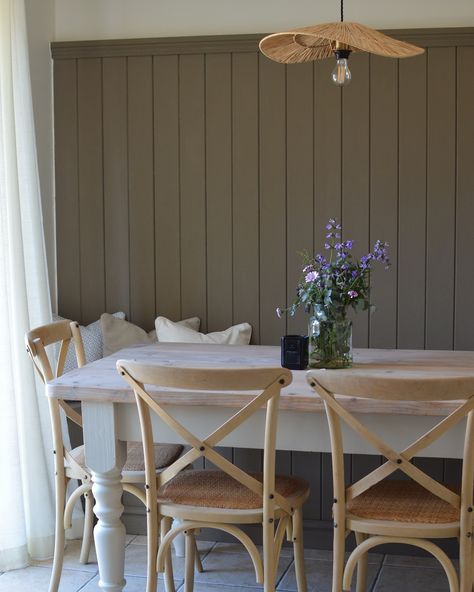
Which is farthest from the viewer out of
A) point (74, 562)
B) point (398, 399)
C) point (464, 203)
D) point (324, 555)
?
point (464, 203)

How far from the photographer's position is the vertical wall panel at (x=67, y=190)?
174 inches

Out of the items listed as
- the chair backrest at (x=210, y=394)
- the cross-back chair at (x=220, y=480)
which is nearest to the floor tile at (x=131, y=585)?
the cross-back chair at (x=220, y=480)

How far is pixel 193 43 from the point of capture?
4.27m

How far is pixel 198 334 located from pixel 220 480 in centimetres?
122

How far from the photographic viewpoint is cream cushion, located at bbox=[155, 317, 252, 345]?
418 centimetres

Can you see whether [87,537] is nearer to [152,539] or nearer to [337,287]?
[152,539]

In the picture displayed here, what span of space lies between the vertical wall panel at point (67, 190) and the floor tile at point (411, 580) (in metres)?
1.89

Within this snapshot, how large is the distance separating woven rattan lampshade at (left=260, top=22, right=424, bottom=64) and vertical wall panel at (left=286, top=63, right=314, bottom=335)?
36.5 inches

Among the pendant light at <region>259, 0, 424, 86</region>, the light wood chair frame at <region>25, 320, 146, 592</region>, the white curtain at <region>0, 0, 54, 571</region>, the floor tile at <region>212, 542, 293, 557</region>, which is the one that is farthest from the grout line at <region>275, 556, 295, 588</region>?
the pendant light at <region>259, 0, 424, 86</region>

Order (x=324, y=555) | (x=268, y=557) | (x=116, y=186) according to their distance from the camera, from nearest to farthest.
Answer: (x=268, y=557)
(x=324, y=555)
(x=116, y=186)

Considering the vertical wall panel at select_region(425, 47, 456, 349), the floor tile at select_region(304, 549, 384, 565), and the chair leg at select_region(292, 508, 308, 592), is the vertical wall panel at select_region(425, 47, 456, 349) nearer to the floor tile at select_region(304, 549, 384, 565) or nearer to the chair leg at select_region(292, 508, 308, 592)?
the floor tile at select_region(304, 549, 384, 565)

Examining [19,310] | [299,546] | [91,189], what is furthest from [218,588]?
[91,189]

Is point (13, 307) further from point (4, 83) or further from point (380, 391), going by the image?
point (380, 391)

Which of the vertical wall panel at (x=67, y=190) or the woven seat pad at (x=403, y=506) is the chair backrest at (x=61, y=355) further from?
the woven seat pad at (x=403, y=506)
